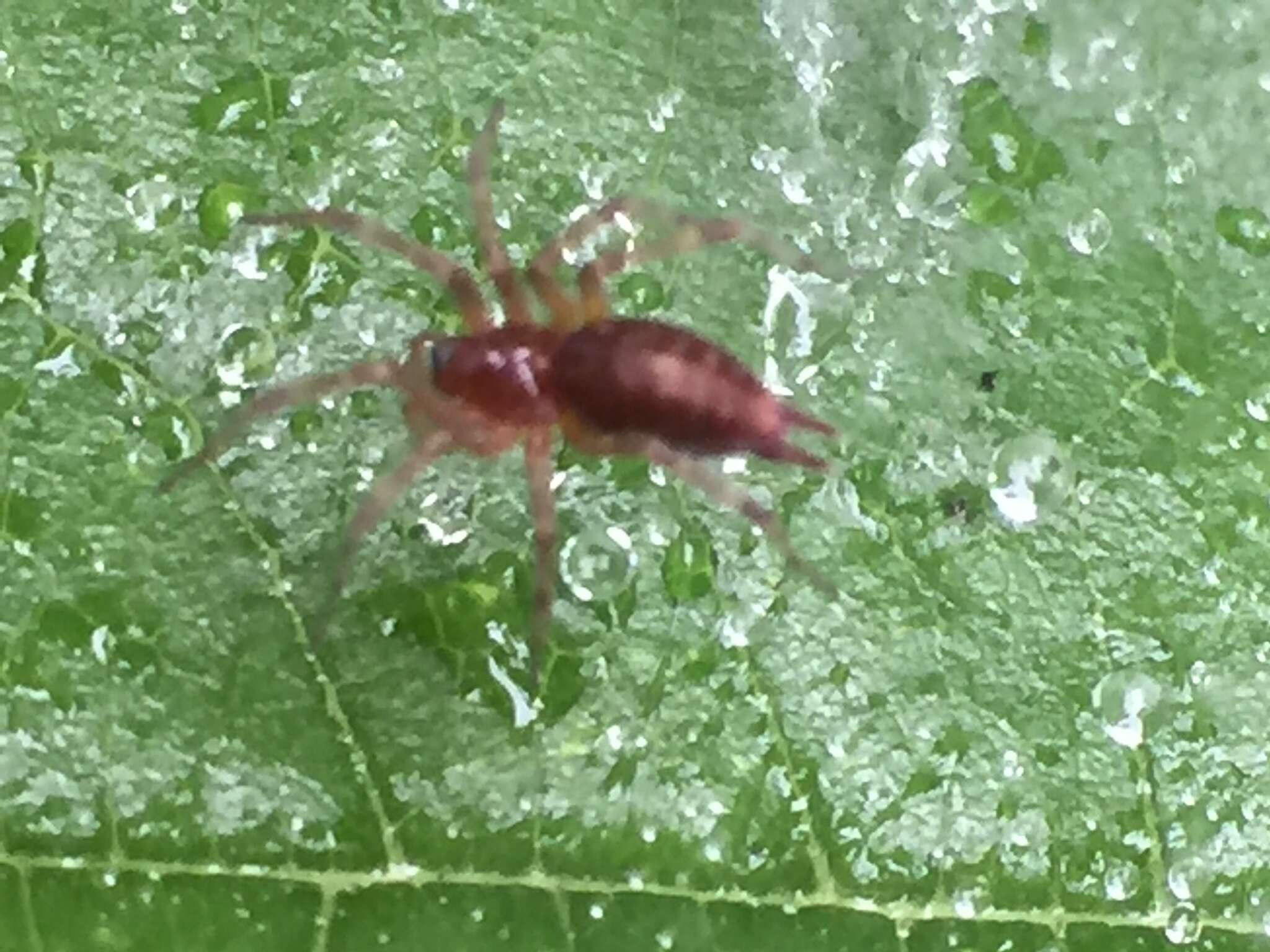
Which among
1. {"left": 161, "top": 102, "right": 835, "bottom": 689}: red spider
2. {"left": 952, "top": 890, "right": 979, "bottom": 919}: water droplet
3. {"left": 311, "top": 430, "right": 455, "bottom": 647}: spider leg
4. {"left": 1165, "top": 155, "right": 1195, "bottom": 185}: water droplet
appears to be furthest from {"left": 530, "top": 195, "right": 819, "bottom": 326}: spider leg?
{"left": 952, "top": 890, "right": 979, "bottom": 919}: water droplet

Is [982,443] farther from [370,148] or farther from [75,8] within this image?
[75,8]

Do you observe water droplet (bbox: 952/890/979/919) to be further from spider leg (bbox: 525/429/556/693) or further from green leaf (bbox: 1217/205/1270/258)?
green leaf (bbox: 1217/205/1270/258)

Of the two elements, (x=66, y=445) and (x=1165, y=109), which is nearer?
(x=66, y=445)

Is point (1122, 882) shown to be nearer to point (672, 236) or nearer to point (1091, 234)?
point (1091, 234)

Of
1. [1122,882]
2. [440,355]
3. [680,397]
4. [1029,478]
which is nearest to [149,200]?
[440,355]

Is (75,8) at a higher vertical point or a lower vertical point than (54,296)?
higher

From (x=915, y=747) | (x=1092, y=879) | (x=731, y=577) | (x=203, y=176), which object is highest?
(x=203, y=176)

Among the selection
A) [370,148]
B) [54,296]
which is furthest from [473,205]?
[54,296]
